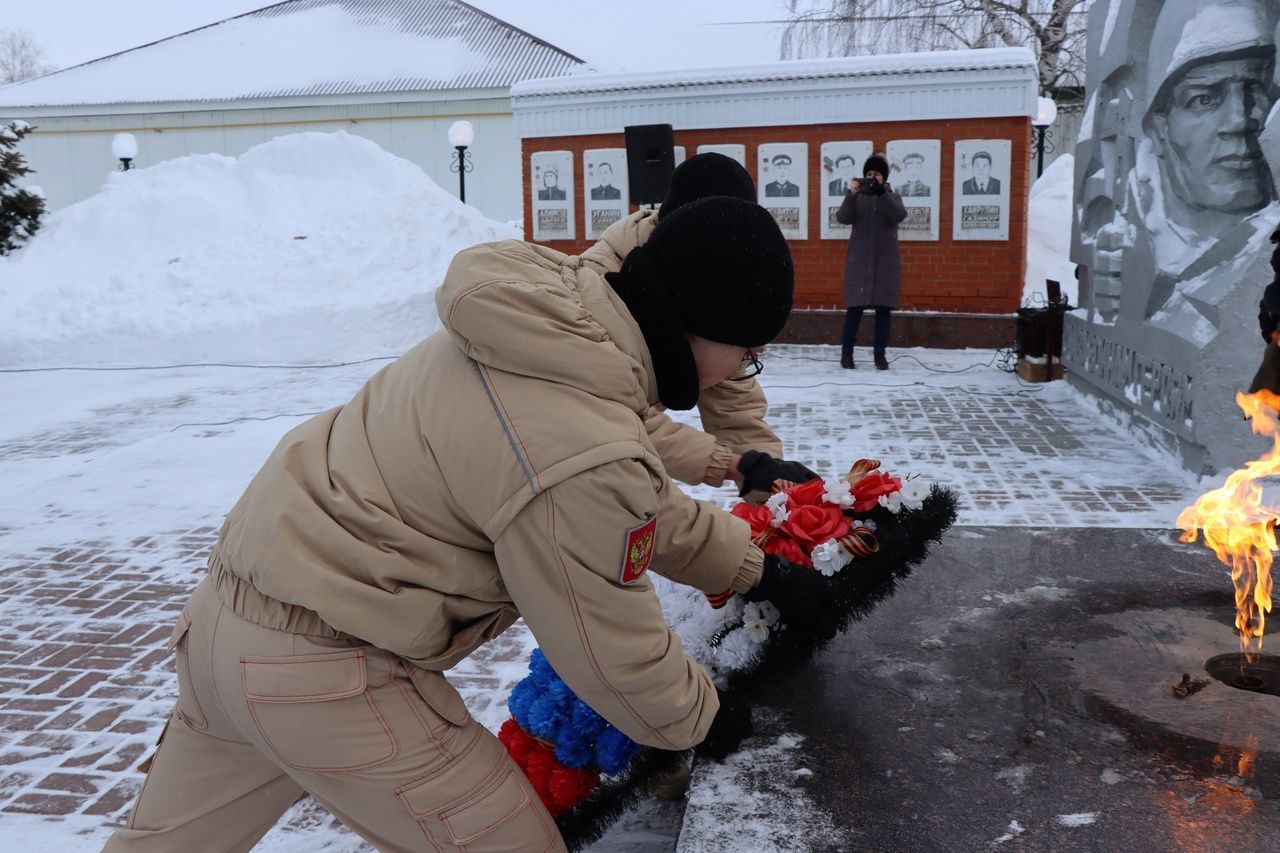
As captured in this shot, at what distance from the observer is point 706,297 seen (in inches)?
75.9

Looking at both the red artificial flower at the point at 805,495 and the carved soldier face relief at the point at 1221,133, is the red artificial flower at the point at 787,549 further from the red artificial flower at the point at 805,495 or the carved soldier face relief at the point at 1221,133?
the carved soldier face relief at the point at 1221,133

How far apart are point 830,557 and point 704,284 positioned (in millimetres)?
1242

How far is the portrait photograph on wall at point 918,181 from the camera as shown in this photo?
40.4ft

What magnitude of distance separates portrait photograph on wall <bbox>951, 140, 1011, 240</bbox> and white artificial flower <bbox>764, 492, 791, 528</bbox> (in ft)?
33.0

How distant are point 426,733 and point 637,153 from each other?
11.6 m

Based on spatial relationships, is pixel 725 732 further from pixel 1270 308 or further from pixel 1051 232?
pixel 1051 232

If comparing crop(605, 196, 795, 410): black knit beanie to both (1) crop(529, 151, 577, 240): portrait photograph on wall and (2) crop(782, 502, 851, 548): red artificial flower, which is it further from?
(1) crop(529, 151, 577, 240): portrait photograph on wall

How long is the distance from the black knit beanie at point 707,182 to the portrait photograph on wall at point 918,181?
8.87 m

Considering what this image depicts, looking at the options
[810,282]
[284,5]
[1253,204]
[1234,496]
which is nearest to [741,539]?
[1234,496]

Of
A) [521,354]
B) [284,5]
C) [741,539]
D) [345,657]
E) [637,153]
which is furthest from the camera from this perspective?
[284,5]

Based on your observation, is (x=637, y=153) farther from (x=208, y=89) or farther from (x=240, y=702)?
(x=208, y=89)

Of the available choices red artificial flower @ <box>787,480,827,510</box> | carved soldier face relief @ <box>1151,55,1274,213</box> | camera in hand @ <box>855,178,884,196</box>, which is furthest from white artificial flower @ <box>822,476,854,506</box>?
camera in hand @ <box>855,178,884,196</box>

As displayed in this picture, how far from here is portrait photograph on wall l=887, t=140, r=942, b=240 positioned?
12.3 meters

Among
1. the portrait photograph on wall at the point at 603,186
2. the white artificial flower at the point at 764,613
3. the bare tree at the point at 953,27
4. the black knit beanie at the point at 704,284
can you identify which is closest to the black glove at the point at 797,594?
the white artificial flower at the point at 764,613
